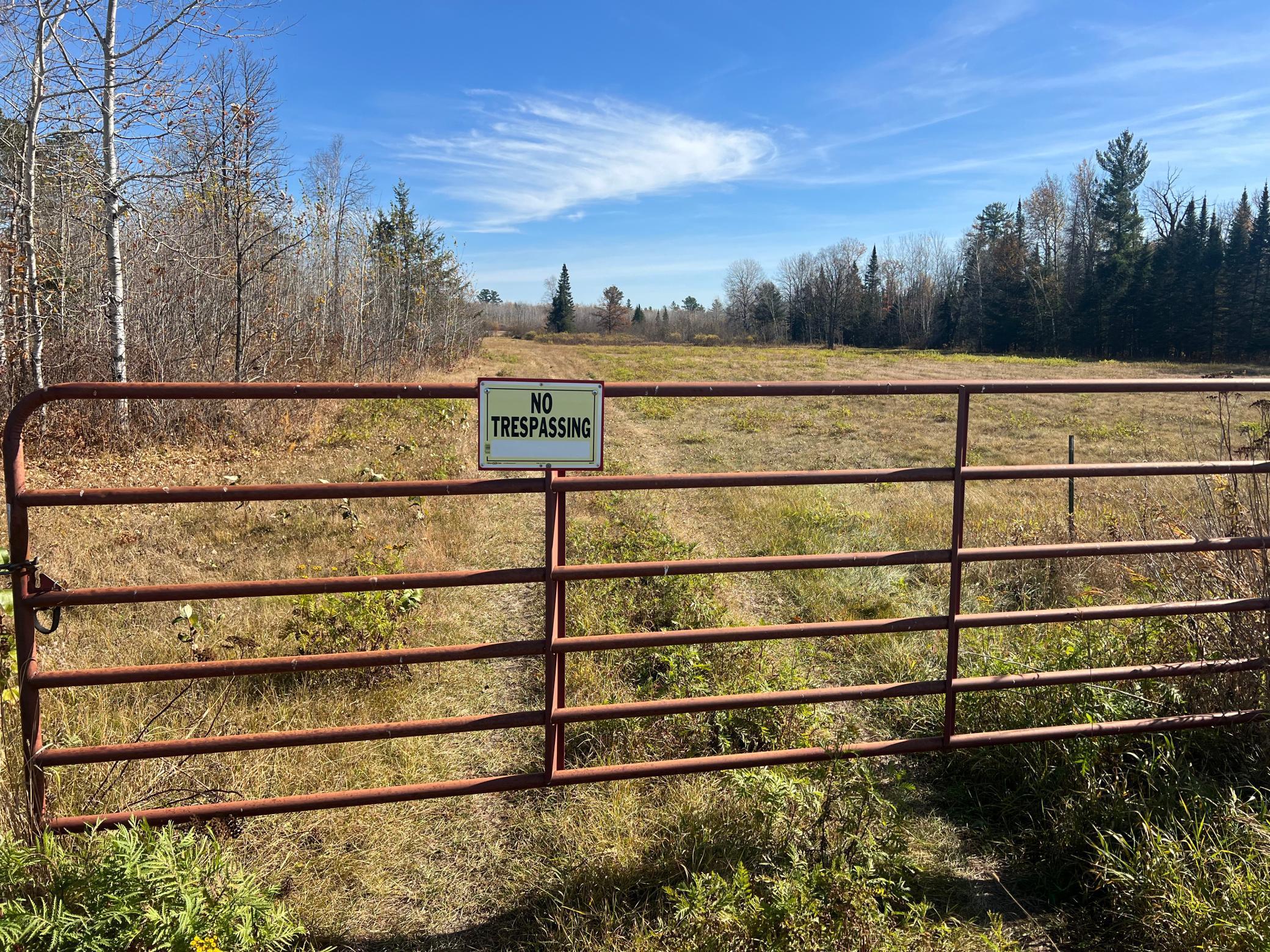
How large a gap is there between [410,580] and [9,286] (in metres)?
11.4

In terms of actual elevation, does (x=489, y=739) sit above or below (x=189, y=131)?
below

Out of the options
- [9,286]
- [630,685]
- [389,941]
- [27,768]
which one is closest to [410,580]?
[389,941]

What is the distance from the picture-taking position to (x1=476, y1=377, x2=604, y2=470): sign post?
8.98ft

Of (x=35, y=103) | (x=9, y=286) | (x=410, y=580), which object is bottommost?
(x=410, y=580)

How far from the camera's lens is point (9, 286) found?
10.4 metres

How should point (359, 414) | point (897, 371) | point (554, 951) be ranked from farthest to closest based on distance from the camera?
point (897, 371), point (359, 414), point (554, 951)

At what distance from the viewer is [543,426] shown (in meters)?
2.79

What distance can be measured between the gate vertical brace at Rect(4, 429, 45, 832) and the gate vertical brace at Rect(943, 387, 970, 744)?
3.32 metres

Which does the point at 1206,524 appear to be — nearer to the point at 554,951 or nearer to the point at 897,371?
the point at 554,951

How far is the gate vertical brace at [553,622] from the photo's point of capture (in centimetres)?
284

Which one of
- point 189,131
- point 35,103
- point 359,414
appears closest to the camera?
point 35,103

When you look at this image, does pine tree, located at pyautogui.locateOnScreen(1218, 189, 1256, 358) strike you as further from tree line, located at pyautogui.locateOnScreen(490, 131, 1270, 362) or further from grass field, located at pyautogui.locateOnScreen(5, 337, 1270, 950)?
grass field, located at pyautogui.locateOnScreen(5, 337, 1270, 950)

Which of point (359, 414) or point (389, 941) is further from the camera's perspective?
point (359, 414)

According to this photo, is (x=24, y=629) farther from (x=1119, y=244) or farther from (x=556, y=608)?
(x=1119, y=244)
